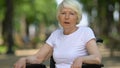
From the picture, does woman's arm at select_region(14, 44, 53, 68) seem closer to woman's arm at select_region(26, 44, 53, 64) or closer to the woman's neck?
woman's arm at select_region(26, 44, 53, 64)

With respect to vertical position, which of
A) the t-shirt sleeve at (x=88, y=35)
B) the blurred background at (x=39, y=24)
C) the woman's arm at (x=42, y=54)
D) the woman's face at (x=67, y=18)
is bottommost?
the blurred background at (x=39, y=24)

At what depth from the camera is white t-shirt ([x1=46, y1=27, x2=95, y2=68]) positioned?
12.8 ft

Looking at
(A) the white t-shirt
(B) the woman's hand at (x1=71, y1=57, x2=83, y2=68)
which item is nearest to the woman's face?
(A) the white t-shirt

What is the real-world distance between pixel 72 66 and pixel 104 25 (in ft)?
110

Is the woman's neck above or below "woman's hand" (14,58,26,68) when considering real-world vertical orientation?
above

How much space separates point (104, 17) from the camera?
118 ft

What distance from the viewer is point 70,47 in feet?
12.9

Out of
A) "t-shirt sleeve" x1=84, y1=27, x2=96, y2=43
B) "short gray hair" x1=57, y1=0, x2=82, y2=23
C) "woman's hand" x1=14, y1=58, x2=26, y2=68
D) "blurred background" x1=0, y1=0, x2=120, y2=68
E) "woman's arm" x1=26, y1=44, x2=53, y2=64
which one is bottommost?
"blurred background" x1=0, y1=0, x2=120, y2=68

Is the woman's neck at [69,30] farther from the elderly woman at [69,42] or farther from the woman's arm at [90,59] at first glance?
the woman's arm at [90,59]

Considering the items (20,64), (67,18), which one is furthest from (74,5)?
(20,64)

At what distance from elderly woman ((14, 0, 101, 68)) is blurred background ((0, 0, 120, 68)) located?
9578 millimetres

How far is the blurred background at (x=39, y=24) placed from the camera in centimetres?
1986

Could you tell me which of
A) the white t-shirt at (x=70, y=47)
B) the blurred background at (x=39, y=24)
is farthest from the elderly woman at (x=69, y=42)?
the blurred background at (x=39, y=24)

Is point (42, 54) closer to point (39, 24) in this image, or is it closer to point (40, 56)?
point (40, 56)
